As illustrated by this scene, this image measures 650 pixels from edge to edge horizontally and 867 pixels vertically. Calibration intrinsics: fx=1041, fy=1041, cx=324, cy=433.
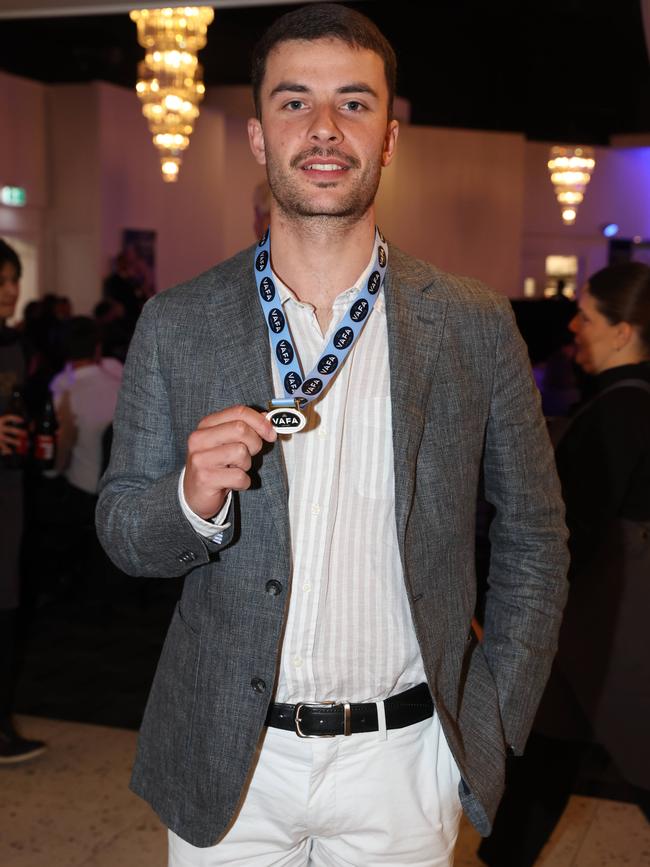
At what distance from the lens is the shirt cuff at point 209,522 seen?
1.47 metres

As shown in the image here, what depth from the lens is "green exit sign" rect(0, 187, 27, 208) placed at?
10.1 m

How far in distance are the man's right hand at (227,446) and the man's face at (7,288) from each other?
103 inches

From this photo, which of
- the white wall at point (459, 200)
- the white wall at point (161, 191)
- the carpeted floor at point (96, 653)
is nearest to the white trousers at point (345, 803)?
the carpeted floor at point (96, 653)

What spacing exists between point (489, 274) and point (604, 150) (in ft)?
3.10

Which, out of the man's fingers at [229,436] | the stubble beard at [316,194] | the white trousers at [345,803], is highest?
the stubble beard at [316,194]

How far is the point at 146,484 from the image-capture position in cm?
160

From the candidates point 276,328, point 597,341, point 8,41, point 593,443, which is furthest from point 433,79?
point 8,41

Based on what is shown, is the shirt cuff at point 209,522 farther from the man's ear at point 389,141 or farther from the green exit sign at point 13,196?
the green exit sign at point 13,196

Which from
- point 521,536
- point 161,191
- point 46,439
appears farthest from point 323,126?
point 161,191

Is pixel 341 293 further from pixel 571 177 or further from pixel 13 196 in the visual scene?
pixel 13 196

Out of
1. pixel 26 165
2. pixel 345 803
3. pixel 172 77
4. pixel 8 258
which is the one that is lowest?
pixel 345 803

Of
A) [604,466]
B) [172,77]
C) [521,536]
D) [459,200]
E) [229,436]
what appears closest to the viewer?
[229,436]

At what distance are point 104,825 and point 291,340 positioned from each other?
2446mm

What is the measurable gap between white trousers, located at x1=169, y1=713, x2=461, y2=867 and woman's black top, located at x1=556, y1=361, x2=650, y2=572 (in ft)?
3.80
